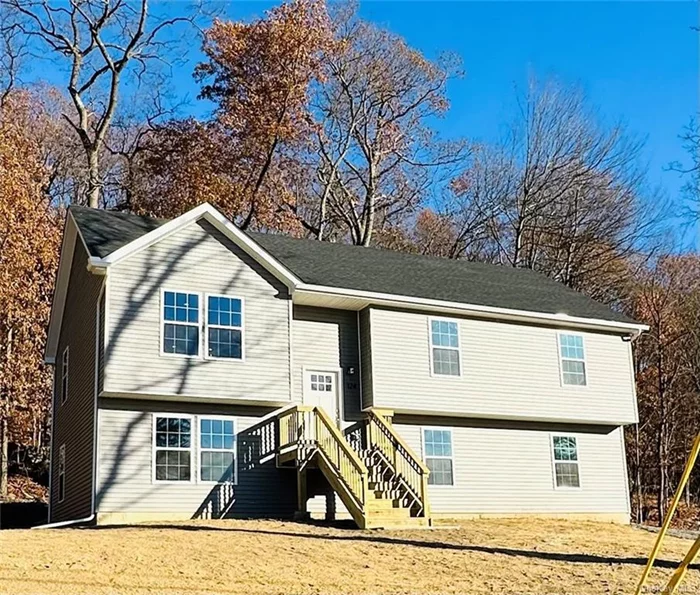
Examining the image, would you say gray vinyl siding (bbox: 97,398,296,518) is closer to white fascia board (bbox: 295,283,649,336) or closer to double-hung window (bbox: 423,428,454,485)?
white fascia board (bbox: 295,283,649,336)

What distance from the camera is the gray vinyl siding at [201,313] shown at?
670 inches

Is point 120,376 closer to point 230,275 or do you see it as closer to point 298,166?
point 230,275

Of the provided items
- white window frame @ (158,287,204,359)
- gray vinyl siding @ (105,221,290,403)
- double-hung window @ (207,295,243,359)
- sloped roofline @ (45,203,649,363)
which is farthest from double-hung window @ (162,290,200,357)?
sloped roofline @ (45,203,649,363)

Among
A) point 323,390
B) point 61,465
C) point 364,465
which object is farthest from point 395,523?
point 61,465

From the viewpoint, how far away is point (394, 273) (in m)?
21.8

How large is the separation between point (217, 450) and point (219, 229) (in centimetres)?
456

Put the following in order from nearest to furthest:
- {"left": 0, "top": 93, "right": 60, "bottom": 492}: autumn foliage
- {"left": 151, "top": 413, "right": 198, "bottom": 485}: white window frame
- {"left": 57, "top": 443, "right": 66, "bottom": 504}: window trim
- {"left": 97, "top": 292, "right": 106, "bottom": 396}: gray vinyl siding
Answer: {"left": 97, "top": 292, "right": 106, "bottom": 396}: gray vinyl siding
{"left": 151, "top": 413, "right": 198, "bottom": 485}: white window frame
{"left": 57, "top": 443, "right": 66, "bottom": 504}: window trim
{"left": 0, "top": 93, "right": 60, "bottom": 492}: autumn foliage

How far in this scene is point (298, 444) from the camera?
17.6 meters

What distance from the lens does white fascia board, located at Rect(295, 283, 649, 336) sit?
19203 millimetres

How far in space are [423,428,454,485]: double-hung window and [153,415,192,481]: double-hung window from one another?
5.47m

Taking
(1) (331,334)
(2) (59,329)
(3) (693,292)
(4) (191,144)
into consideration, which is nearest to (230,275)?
(1) (331,334)

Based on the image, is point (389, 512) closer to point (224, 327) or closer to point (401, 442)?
point (401, 442)

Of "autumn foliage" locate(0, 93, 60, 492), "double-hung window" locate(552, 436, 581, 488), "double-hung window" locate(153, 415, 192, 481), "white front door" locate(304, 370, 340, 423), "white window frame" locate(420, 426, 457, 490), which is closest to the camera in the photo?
"double-hung window" locate(153, 415, 192, 481)

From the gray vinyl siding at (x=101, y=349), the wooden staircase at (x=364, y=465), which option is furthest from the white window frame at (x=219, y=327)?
the gray vinyl siding at (x=101, y=349)
